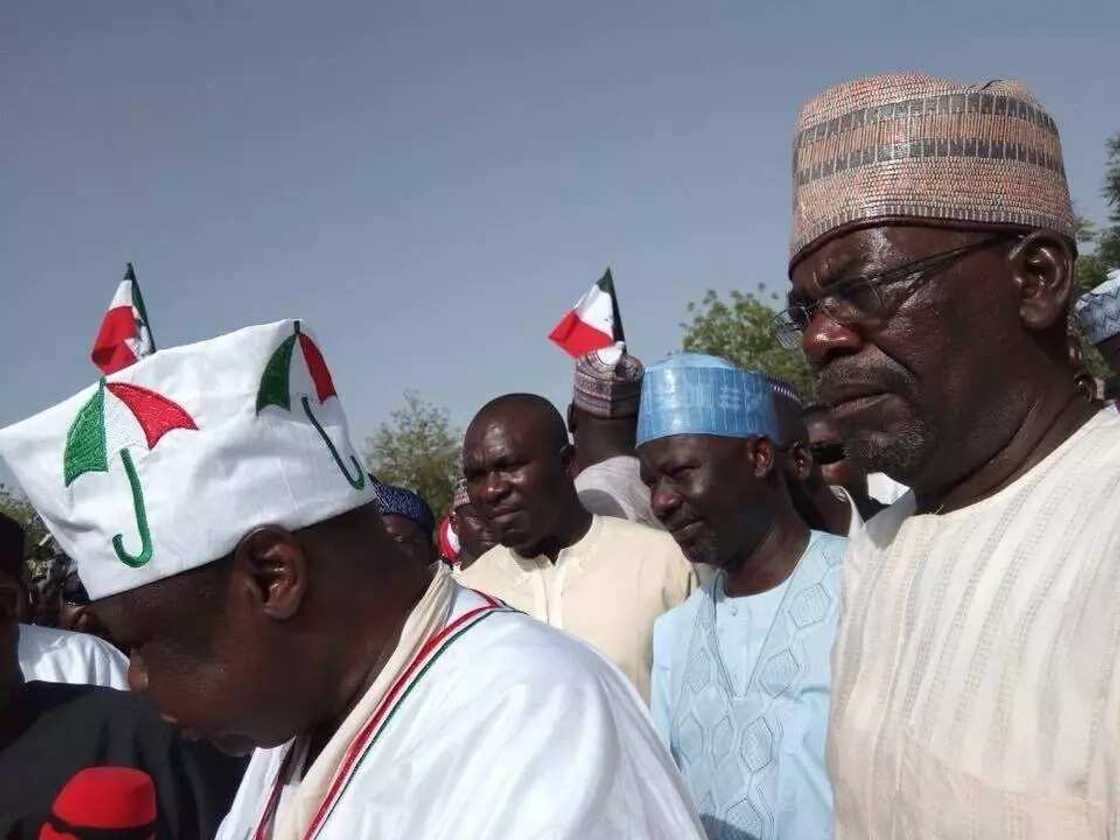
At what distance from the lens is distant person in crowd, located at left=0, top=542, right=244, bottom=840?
Result: 9.40ft

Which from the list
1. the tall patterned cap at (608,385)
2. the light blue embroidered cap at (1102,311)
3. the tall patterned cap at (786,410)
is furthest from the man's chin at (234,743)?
the tall patterned cap at (608,385)

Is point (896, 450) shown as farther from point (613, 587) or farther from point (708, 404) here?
point (613, 587)

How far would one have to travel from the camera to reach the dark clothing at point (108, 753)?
284 centimetres

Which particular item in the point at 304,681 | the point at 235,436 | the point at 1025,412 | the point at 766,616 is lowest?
the point at 766,616

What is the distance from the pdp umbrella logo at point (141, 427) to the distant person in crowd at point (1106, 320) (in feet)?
12.3

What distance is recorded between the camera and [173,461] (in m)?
1.80

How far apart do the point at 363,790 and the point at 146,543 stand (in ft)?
1.72

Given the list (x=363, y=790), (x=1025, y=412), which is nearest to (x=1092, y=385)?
(x=1025, y=412)

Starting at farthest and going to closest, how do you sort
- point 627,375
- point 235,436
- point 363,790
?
point 627,375 < point 235,436 < point 363,790

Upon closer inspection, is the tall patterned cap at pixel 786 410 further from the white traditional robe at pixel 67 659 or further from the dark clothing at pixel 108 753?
the white traditional robe at pixel 67 659

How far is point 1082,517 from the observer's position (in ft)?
5.77

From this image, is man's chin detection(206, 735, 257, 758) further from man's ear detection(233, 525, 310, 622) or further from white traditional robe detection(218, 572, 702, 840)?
man's ear detection(233, 525, 310, 622)

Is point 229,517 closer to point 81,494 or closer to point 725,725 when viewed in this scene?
point 81,494

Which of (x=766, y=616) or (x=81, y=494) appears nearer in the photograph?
(x=81, y=494)
